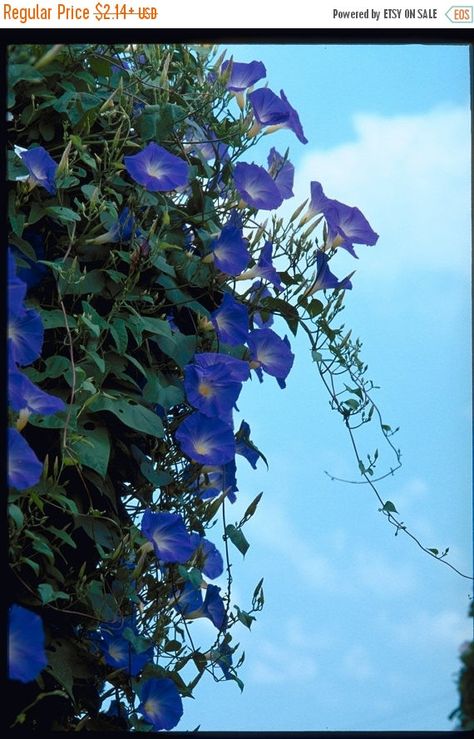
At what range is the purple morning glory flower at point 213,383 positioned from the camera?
1.34 meters

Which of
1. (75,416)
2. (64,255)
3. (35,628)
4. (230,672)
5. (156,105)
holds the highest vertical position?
(156,105)

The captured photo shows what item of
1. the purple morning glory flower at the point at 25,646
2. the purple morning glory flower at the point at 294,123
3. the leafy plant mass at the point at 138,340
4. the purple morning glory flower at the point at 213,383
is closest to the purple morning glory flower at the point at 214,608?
the leafy plant mass at the point at 138,340

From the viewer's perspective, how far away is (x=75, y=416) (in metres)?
1.23

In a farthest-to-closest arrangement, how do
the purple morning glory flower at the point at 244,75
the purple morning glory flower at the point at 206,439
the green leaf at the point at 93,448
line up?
1. the purple morning glory flower at the point at 244,75
2. the purple morning glory flower at the point at 206,439
3. the green leaf at the point at 93,448

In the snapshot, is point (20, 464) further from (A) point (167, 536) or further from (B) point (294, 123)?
(B) point (294, 123)

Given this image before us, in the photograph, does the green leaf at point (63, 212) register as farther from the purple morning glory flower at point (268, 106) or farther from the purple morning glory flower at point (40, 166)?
the purple morning glory flower at point (268, 106)

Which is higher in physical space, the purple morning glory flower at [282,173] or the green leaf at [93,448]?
the purple morning glory flower at [282,173]

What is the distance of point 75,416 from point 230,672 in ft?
1.55

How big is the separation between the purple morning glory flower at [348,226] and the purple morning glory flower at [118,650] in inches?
24.0

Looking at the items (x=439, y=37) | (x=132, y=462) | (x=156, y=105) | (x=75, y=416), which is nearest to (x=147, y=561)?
(x=132, y=462)

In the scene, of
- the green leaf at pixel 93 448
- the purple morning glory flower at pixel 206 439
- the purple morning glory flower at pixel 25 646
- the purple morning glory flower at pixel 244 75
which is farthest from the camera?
the purple morning glory flower at pixel 244 75

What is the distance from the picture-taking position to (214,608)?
146cm
